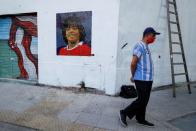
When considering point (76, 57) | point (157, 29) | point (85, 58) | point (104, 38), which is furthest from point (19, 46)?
point (157, 29)

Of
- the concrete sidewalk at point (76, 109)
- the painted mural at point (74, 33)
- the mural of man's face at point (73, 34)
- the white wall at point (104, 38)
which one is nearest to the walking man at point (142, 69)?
the concrete sidewalk at point (76, 109)

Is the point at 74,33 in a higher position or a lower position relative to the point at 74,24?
lower

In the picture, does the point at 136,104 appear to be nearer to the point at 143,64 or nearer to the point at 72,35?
the point at 143,64

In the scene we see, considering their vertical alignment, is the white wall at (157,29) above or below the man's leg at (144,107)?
above

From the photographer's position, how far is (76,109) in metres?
6.39

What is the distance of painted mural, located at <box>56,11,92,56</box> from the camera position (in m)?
7.64

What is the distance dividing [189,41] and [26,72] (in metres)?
5.71

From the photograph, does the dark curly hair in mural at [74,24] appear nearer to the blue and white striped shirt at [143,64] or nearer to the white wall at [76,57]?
the white wall at [76,57]

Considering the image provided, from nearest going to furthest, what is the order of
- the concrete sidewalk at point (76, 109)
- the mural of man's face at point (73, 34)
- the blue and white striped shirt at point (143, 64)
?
the blue and white striped shirt at point (143, 64), the concrete sidewalk at point (76, 109), the mural of man's face at point (73, 34)

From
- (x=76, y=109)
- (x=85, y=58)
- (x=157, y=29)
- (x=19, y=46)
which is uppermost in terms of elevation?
(x=157, y=29)

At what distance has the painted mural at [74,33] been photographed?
7.64 metres

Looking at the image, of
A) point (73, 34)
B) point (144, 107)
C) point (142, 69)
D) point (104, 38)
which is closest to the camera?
point (142, 69)

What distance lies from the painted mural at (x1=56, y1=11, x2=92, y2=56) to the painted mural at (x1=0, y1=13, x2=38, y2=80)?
113 centimetres

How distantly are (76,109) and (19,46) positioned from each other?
3888 millimetres
